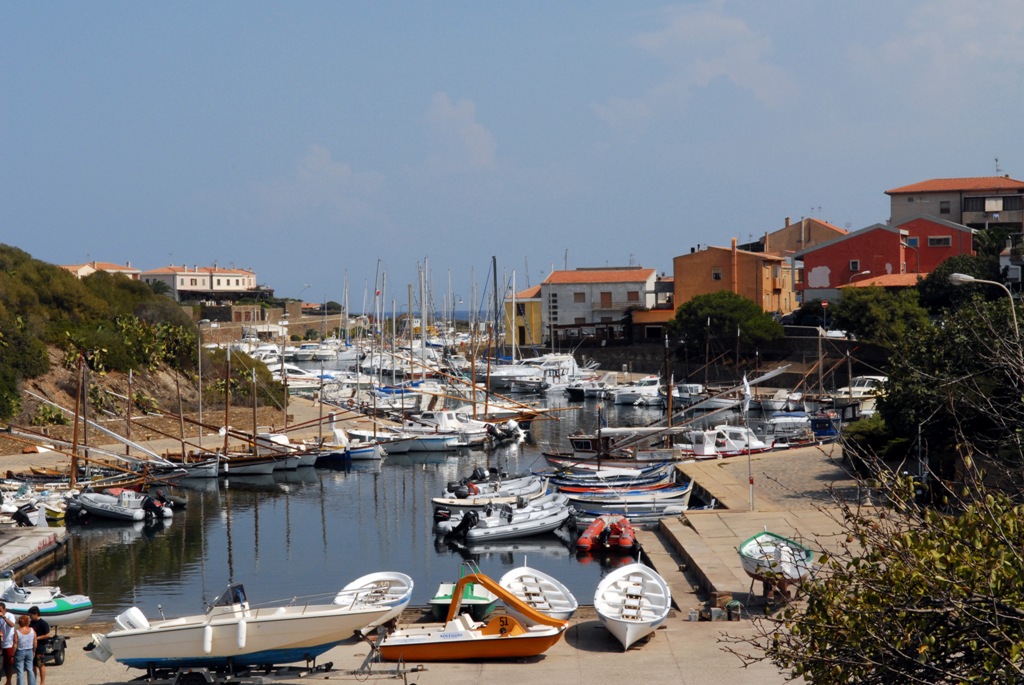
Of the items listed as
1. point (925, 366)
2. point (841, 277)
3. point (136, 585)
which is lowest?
point (136, 585)

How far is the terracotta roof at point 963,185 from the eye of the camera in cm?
7731

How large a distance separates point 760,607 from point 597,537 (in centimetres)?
972

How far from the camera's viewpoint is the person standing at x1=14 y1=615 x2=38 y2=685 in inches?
594

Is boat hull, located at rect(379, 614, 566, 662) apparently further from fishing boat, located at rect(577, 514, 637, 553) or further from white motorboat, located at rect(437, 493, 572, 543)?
white motorboat, located at rect(437, 493, 572, 543)

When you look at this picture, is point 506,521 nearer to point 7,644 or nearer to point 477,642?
point 477,642

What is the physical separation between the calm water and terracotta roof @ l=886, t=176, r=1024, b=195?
50.2 metres

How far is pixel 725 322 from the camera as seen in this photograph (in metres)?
71.8

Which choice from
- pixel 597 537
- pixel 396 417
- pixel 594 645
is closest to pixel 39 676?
pixel 594 645

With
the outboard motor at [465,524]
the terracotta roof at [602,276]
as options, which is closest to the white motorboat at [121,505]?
the outboard motor at [465,524]

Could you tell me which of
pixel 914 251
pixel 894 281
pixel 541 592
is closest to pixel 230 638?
pixel 541 592

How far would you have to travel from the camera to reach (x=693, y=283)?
276ft

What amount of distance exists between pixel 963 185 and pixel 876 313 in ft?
72.3

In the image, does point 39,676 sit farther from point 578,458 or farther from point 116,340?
point 116,340

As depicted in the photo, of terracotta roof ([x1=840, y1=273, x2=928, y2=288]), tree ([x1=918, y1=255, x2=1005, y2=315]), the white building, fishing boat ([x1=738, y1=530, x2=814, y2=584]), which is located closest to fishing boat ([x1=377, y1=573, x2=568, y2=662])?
fishing boat ([x1=738, y1=530, x2=814, y2=584])
